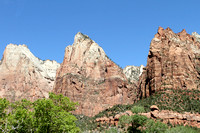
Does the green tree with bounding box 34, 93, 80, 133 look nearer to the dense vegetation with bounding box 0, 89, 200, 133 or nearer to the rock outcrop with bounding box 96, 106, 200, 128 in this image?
the dense vegetation with bounding box 0, 89, 200, 133

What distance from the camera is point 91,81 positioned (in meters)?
113

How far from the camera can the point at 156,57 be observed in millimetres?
85312

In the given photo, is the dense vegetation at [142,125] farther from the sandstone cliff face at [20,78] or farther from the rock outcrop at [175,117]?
the sandstone cliff face at [20,78]

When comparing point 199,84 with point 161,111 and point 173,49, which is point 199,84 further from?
point 161,111

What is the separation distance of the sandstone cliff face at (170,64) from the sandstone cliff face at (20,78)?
56595 millimetres

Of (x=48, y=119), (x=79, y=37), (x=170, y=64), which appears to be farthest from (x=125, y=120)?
(x=79, y=37)

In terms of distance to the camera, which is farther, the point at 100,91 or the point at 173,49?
the point at 100,91

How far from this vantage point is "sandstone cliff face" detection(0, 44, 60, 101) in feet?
368

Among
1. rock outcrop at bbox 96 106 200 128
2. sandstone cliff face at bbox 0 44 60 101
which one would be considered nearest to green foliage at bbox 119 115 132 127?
rock outcrop at bbox 96 106 200 128

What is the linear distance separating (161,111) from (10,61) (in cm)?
8631

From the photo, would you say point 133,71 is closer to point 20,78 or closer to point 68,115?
point 20,78

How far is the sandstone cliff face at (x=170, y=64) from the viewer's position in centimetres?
7781

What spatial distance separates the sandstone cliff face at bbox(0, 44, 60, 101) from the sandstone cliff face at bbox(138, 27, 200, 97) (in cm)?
5659

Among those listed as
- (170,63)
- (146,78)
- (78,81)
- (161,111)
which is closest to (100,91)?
(78,81)
